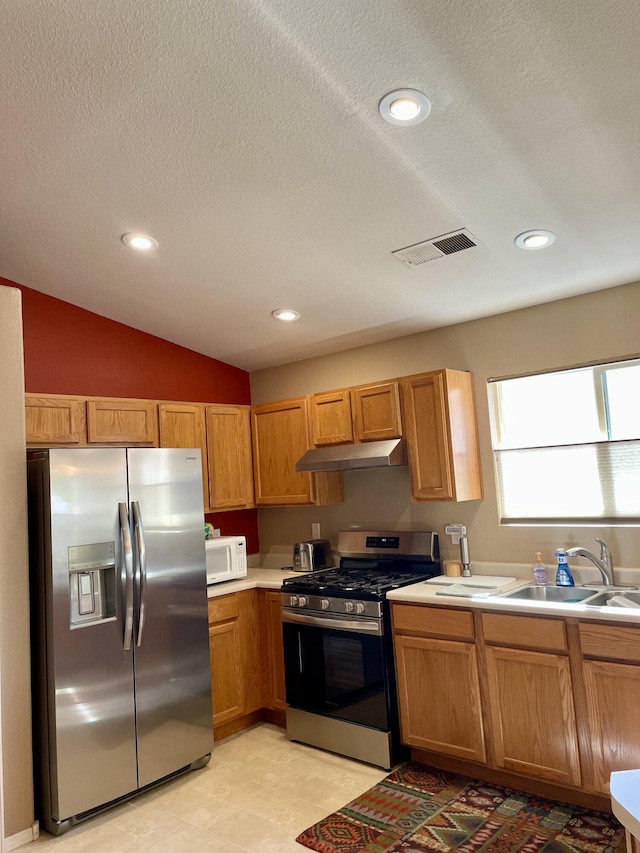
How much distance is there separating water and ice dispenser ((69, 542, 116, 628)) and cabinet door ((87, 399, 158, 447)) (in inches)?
38.1

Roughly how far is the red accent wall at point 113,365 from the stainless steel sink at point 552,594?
226 cm

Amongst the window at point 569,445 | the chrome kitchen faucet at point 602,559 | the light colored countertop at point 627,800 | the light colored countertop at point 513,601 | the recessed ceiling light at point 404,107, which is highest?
the recessed ceiling light at point 404,107

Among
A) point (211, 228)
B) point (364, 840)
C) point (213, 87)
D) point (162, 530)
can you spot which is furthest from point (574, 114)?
point (364, 840)

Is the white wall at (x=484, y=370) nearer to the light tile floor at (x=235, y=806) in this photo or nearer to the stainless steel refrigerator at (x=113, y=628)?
the stainless steel refrigerator at (x=113, y=628)

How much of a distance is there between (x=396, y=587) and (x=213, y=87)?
8.43ft

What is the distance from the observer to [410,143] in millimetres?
→ 2248

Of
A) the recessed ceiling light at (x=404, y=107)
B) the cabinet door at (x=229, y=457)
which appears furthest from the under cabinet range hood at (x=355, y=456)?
the recessed ceiling light at (x=404, y=107)

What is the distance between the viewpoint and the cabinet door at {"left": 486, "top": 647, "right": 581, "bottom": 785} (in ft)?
8.81

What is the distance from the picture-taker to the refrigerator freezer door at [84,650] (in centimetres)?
288

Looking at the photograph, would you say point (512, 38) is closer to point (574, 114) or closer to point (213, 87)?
point (574, 114)

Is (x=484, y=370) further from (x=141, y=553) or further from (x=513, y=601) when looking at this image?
(x=141, y=553)

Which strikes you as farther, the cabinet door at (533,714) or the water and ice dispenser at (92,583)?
the water and ice dispenser at (92,583)

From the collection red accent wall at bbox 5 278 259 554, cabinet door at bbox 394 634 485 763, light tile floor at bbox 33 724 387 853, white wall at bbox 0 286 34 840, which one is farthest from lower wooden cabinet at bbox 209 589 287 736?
white wall at bbox 0 286 34 840

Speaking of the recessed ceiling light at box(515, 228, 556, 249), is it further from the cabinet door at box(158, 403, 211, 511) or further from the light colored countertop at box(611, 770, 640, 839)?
the cabinet door at box(158, 403, 211, 511)
